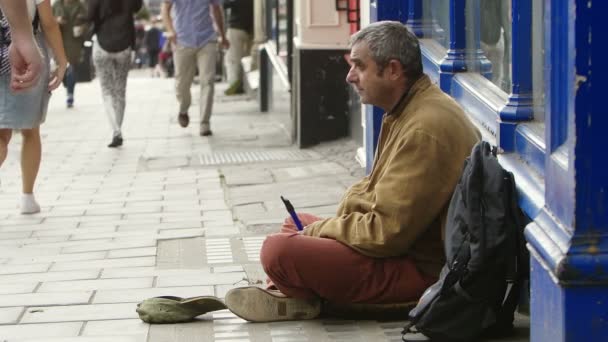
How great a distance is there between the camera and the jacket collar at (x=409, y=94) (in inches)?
180

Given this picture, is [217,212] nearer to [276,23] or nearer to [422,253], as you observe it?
[422,253]

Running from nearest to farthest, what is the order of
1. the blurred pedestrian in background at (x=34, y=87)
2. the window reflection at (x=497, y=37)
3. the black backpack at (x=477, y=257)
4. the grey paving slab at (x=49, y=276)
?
1. the black backpack at (x=477, y=257)
2. the window reflection at (x=497, y=37)
3. the grey paving slab at (x=49, y=276)
4. the blurred pedestrian in background at (x=34, y=87)

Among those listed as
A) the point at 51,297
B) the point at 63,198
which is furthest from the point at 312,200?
the point at 51,297

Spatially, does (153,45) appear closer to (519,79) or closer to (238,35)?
(238,35)

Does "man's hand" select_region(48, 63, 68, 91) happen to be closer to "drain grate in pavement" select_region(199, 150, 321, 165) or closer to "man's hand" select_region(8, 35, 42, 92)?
"man's hand" select_region(8, 35, 42, 92)

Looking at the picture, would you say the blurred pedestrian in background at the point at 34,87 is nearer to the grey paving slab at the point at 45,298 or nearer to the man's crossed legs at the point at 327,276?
the grey paving slab at the point at 45,298

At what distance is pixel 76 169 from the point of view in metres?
10.8

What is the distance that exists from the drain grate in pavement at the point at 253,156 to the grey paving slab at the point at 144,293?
5.17 m

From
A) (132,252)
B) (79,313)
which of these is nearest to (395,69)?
(79,313)

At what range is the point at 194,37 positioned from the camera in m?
12.4

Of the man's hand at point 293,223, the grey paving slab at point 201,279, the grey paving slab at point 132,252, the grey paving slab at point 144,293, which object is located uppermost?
the man's hand at point 293,223

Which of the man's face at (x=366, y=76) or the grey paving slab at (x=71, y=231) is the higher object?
the man's face at (x=366, y=76)

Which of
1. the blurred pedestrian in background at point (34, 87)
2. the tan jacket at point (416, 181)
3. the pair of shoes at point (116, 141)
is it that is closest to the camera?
the tan jacket at point (416, 181)

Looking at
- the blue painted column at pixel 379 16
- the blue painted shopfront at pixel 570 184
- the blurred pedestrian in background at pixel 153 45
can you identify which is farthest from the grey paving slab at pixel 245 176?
the blurred pedestrian in background at pixel 153 45
